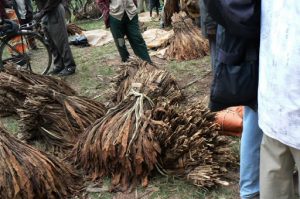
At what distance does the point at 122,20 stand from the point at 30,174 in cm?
331

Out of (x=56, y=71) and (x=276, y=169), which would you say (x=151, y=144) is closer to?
(x=276, y=169)

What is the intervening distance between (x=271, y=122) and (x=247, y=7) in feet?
1.91

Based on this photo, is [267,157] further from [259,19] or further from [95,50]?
[95,50]

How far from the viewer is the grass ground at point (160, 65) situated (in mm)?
3424

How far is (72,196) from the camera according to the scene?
3570 mm

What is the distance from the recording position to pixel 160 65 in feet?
23.8

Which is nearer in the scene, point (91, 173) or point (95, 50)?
point (91, 173)

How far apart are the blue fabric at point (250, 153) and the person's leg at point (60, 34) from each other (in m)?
5.02

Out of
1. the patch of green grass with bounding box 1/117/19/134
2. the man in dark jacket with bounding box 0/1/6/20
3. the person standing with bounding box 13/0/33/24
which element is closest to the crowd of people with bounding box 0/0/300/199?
the patch of green grass with bounding box 1/117/19/134

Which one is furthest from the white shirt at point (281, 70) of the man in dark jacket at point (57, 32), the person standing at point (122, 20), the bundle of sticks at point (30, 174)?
the man in dark jacket at point (57, 32)

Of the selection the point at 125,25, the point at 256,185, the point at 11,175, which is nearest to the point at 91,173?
the point at 11,175

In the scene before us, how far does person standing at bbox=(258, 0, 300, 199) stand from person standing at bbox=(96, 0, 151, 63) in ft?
13.7

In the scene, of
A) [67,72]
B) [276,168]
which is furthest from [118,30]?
[276,168]

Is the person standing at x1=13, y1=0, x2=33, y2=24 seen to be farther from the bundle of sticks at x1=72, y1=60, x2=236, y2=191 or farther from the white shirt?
the white shirt
